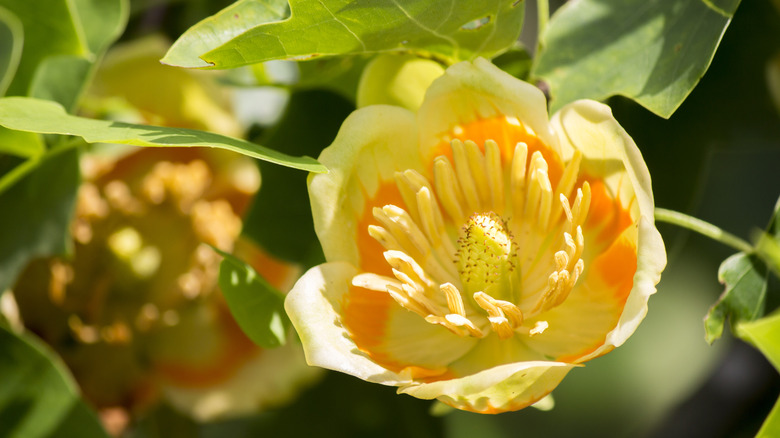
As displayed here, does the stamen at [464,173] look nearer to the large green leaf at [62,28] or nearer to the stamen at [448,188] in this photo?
the stamen at [448,188]

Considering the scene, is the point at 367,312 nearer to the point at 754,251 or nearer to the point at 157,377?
the point at 754,251

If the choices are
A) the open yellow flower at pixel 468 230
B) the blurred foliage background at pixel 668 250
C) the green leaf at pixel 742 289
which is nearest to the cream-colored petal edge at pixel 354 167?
the open yellow flower at pixel 468 230

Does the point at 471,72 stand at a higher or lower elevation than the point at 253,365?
higher

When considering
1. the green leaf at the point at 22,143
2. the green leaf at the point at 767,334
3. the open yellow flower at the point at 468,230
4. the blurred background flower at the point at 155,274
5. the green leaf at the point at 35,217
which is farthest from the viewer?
the blurred background flower at the point at 155,274

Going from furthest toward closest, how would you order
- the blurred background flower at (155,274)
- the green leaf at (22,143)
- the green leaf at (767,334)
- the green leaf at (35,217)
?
the blurred background flower at (155,274)
the green leaf at (35,217)
the green leaf at (22,143)
the green leaf at (767,334)

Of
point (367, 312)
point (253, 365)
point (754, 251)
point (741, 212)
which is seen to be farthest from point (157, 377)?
point (741, 212)

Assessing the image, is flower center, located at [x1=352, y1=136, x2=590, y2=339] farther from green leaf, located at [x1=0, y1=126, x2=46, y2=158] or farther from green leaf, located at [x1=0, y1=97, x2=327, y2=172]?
green leaf, located at [x1=0, y1=126, x2=46, y2=158]

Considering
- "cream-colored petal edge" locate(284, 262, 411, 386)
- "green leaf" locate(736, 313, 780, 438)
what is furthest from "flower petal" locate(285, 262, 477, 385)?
"green leaf" locate(736, 313, 780, 438)
